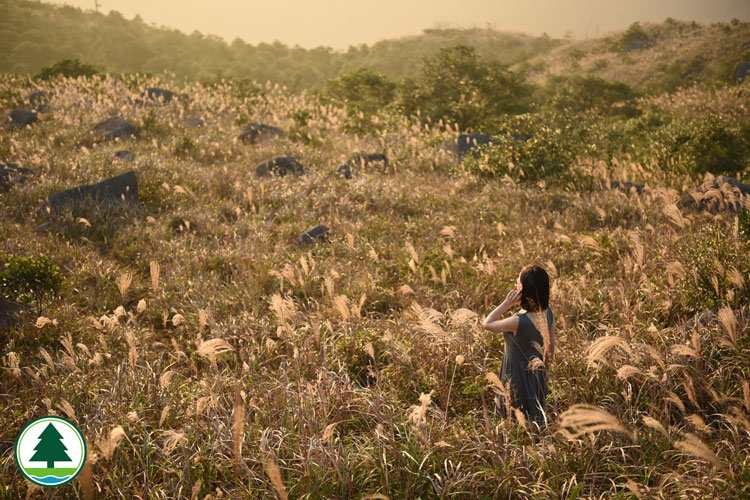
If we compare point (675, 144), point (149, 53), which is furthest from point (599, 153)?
point (149, 53)

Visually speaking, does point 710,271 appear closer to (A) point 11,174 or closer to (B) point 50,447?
(B) point 50,447

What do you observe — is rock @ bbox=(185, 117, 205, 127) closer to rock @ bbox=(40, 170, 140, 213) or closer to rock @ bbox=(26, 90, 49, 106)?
rock @ bbox=(26, 90, 49, 106)

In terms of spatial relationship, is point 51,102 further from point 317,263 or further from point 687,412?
point 687,412

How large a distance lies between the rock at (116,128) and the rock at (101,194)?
4.46 m

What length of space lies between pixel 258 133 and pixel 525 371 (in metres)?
11.4

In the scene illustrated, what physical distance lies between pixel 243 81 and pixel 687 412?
19417mm

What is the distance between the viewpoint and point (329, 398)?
9.52 feet

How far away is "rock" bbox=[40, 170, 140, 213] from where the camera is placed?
6.47 metres

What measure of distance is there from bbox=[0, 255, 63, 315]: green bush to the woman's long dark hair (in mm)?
4502

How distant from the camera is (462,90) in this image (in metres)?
16.7

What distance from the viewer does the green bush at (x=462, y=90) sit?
16.0 m

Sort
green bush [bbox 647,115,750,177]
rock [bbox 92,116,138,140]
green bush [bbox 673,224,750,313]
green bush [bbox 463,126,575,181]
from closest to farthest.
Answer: green bush [bbox 673,224,750,313], green bush [bbox 463,126,575,181], green bush [bbox 647,115,750,177], rock [bbox 92,116,138,140]

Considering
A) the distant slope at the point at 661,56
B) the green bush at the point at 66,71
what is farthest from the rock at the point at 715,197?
the distant slope at the point at 661,56

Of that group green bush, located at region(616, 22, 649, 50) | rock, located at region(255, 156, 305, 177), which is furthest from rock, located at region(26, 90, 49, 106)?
green bush, located at region(616, 22, 649, 50)
